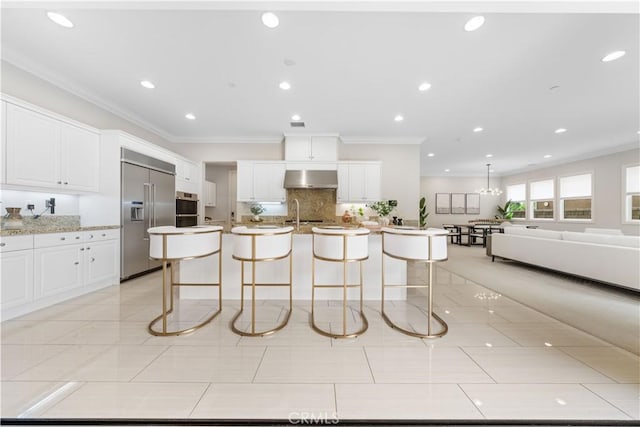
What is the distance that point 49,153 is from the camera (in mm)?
2828

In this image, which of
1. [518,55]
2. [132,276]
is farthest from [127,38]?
[518,55]

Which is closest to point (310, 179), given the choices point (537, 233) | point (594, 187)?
point (537, 233)

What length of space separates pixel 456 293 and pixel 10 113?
18.0ft

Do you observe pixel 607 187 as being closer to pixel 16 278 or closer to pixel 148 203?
pixel 148 203

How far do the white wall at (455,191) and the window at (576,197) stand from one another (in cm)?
240

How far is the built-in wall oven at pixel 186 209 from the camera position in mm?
4762

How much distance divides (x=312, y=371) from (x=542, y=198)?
10500 mm

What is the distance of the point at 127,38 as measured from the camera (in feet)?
7.69

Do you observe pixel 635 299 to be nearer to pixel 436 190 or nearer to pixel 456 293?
pixel 456 293

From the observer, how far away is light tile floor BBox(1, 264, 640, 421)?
1.32m

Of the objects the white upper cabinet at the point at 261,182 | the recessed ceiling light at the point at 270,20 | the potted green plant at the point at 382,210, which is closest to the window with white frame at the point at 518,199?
the potted green plant at the point at 382,210

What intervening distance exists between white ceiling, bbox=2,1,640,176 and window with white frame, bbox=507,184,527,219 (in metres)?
4.77

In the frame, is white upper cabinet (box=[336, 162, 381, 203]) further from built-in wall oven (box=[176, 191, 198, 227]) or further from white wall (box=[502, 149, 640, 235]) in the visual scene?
white wall (box=[502, 149, 640, 235])

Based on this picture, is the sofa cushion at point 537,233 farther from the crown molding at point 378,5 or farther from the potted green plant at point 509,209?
the potted green plant at point 509,209
